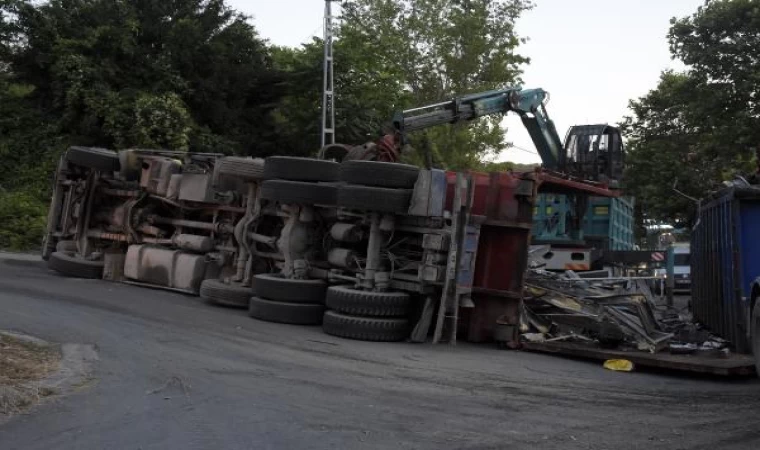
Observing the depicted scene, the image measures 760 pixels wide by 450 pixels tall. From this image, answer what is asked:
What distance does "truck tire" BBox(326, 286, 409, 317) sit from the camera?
909cm

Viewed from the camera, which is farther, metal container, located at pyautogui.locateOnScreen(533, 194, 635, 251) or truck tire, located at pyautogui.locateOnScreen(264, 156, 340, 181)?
metal container, located at pyautogui.locateOnScreen(533, 194, 635, 251)

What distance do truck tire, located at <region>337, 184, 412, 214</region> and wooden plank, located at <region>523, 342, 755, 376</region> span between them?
7.45ft

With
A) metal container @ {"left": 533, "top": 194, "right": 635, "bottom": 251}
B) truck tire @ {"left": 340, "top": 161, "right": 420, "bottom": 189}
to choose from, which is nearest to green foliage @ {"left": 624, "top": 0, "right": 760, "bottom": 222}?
metal container @ {"left": 533, "top": 194, "right": 635, "bottom": 251}

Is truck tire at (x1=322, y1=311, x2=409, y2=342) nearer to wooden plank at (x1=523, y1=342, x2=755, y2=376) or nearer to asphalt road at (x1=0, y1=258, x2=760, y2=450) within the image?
asphalt road at (x1=0, y1=258, x2=760, y2=450)

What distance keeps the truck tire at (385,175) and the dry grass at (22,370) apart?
404 cm

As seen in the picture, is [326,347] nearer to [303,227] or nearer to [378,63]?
[303,227]

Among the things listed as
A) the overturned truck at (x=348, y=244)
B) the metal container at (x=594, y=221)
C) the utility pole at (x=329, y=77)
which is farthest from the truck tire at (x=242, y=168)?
the utility pole at (x=329, y=77)

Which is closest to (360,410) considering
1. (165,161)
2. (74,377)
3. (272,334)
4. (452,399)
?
(452,399)

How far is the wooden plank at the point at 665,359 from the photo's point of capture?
747 centimetres

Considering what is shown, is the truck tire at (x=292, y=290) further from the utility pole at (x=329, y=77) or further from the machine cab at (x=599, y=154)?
the utility pole at (x=329, y=77)

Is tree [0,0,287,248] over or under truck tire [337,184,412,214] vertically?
over

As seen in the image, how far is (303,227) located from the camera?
1034 cm

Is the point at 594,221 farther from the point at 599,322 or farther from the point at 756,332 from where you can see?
the point at 756,332

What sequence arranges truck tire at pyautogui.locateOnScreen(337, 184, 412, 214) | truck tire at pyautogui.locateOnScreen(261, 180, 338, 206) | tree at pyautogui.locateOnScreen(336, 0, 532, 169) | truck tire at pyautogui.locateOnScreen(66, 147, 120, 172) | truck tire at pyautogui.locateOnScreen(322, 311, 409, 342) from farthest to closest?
1. tree at pyautogui.locateOnScreen(336, 0, 532, 169)
2. truck tire at pyautogui.locateOnScreen(66, 147, 120, 172)
3. truck tire at pyautogui.locateOnScreen(261, 180, 338, 206)
4. truck tire at pyautogui.locateOnScreen(337, 184, 412, 214)
5. truck tire at pyautogui.locateOnScreen(322, 311, 409, 342)
